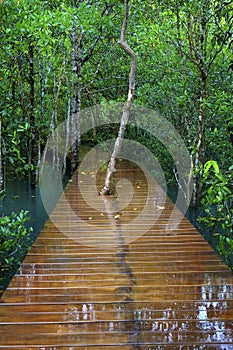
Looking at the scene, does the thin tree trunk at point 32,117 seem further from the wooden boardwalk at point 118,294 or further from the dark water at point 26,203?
the wooden boardwalk at point 118,294

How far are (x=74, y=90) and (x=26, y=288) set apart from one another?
7.30 meters

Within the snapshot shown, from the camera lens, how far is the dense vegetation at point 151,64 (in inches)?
212

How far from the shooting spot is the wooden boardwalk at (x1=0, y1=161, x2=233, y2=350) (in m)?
2.07

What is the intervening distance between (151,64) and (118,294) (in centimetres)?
629

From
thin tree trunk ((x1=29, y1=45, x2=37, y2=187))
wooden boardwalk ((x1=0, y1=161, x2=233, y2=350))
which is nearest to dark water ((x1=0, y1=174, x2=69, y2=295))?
thin tree trunk ((x1=29, y1=45, x2=37, y2=187))

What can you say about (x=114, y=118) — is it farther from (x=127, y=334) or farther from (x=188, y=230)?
(x=127, y=334)

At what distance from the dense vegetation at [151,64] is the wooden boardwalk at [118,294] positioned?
0.70m

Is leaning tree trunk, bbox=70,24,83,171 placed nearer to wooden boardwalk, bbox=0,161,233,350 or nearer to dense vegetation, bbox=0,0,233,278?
dense vegetation, bbox=0,0,233,278

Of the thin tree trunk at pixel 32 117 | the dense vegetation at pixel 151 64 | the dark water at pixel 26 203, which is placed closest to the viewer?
the dense vegetation at pixel 151 64

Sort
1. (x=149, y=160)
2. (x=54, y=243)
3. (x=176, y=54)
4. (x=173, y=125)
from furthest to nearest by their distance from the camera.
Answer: (x=149, y=160), (x=173, y=125), (x=176, y=54), (x=54, y=243)

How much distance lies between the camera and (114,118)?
39.6 feet

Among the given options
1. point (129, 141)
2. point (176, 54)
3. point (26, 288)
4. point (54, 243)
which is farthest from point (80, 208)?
point (129, 141)

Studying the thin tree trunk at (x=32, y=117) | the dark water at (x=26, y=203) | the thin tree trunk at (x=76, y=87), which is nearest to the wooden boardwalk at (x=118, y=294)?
the dark water at (x=26, y=203)

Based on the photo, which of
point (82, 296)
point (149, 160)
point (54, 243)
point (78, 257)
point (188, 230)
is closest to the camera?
point (82, 296)
